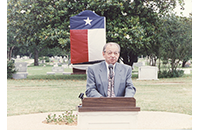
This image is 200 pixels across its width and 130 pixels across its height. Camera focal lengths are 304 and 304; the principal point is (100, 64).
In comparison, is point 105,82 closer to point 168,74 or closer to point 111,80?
point 111,80

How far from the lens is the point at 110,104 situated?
3.65 meters

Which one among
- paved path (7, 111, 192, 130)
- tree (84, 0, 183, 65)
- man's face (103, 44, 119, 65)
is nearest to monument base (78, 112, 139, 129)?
man's face (103, 44, 119, 65)

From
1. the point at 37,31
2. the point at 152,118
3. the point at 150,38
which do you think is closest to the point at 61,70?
the point at 37,31

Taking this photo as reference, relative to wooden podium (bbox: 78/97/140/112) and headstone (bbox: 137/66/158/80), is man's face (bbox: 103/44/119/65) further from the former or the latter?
headstone (bbox: 137/66/158/80)

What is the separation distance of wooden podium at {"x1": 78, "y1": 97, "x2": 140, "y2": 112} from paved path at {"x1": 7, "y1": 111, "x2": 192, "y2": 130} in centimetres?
304

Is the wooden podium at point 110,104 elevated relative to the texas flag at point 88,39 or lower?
lower

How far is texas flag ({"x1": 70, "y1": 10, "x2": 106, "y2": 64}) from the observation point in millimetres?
8086

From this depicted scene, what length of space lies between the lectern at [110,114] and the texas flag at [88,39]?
4.23 m

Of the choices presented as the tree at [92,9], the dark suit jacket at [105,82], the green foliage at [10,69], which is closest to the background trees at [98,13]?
the tree at [92,9]

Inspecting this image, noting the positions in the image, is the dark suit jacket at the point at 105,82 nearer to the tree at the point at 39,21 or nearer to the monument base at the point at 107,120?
the monument base at the point at 107,120

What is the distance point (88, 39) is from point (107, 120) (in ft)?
16.7

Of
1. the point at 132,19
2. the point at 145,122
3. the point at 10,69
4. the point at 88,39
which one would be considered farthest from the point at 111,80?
the point at 10,69

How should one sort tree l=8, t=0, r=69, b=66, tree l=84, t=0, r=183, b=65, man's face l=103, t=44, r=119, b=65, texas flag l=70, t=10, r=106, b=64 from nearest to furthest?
1. man's face l=103, t=44, r=119, b=65
2. texas flag l=70, t=10, r=106, b=64
3. tree l=84, t=0, r=183, b=65
4. tree l=8, t=0, r=69, b=66

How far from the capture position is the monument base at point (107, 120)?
359 centimetres
